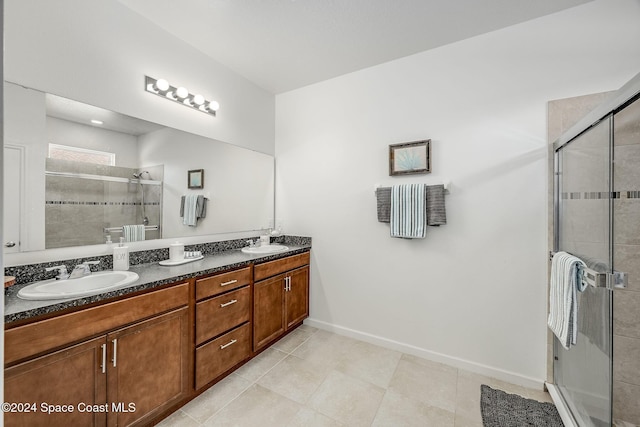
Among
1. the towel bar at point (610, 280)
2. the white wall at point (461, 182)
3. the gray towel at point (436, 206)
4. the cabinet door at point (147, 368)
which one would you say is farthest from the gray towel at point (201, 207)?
the towel bar at point (610, 280)

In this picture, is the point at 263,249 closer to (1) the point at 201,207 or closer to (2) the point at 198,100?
(1) the point at 201,207

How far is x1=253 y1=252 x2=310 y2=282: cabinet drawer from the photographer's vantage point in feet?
7.17

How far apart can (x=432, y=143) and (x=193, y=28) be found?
6.77 feet

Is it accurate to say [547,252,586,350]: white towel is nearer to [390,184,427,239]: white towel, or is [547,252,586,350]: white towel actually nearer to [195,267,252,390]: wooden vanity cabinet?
[390,184,427,239]: white towel

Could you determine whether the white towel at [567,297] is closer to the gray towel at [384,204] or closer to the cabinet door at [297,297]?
the gray towel at [384,204]

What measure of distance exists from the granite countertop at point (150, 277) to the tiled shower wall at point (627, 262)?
2.13 meters

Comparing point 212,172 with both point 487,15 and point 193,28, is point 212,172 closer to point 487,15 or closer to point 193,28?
point 193,28

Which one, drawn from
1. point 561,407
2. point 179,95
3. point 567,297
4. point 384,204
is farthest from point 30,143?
point 561,407

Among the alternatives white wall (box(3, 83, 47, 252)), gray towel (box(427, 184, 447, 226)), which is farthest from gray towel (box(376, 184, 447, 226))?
white wall (box(3, 83, 47, 252))

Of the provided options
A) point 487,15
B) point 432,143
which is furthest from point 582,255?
point 487,15

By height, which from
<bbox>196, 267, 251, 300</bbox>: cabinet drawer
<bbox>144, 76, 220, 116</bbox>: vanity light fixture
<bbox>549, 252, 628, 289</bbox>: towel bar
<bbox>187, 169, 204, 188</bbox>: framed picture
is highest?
<bbox>144, 76, 220, 116</bbox>: vanity light fixture

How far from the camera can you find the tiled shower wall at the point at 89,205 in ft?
5.15

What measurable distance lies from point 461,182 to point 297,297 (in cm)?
181

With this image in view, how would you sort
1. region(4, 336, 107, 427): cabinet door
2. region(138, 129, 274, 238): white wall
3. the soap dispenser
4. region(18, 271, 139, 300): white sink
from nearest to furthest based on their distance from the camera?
region(4, 336, 107, 427): cabinet door < region(18, 271, 139, 300): white sink < the soap dispenser < region(138, 129, 274, 238): white wall
